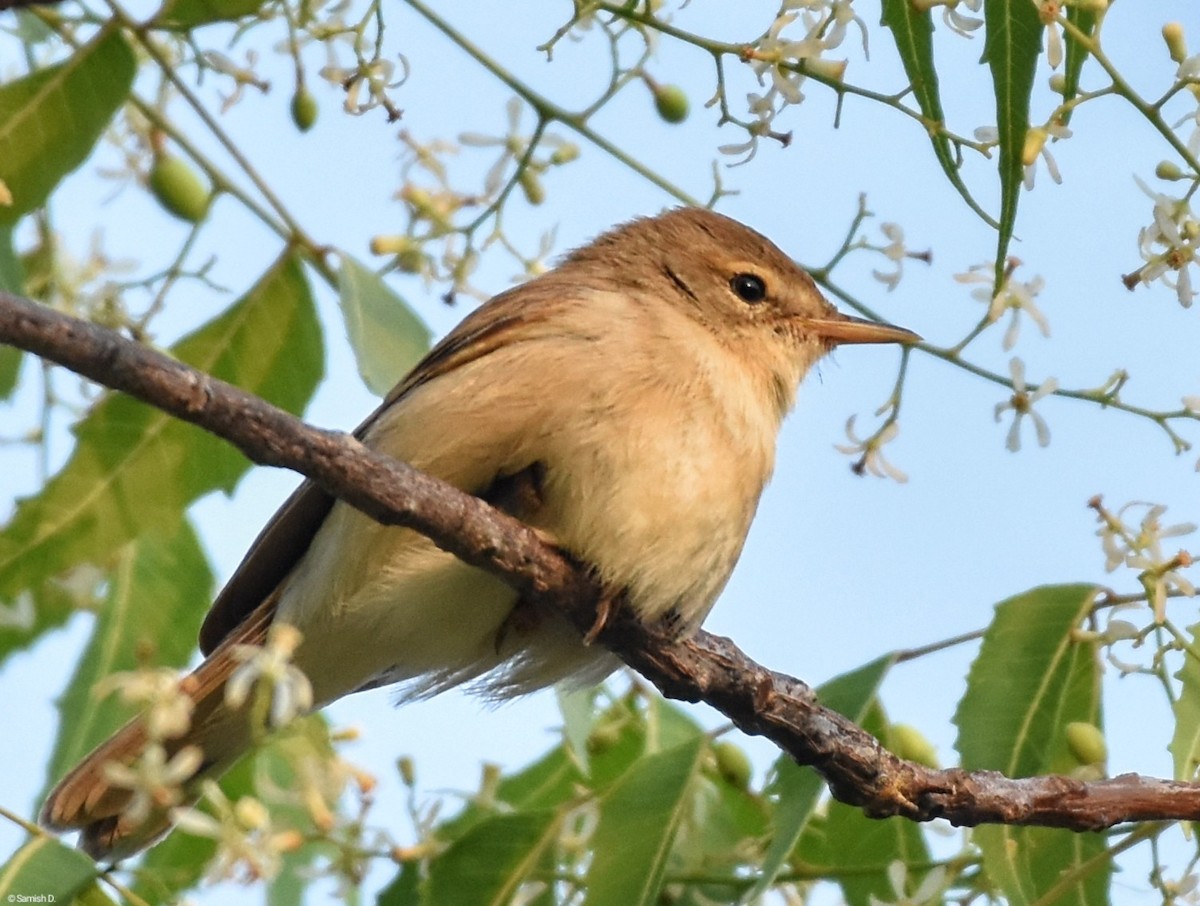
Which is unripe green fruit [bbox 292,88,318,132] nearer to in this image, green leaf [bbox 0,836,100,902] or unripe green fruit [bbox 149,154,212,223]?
unripe green fruit [bbox 149,154,212,223]

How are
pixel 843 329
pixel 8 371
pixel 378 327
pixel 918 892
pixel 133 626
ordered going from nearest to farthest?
1. pixel 918 892
2. pixel 378 327
3. pixel 133 626
4. pixel 8 371
5. pixel 843 329

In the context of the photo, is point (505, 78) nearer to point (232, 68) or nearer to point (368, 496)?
point (232, 68)

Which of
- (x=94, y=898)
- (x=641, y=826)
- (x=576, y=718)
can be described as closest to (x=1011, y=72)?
(x=641, y=826)

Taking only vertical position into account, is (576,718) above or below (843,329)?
below

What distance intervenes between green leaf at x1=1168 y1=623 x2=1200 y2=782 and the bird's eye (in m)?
1.54

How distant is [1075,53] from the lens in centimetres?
345

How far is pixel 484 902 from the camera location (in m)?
3.70

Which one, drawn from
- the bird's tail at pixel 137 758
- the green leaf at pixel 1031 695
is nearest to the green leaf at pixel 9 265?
the bird's tail at pixel 137 758

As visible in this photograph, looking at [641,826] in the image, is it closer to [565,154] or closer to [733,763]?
[733,763]

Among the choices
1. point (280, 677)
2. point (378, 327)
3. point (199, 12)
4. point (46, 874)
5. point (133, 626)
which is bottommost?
point (46, 874)

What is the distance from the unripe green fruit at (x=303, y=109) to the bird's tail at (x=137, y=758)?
3.76ft

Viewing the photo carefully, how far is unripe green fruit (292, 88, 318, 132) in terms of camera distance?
425cm

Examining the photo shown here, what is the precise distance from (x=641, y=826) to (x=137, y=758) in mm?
1047

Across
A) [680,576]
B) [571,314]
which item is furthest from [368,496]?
[571,314]
